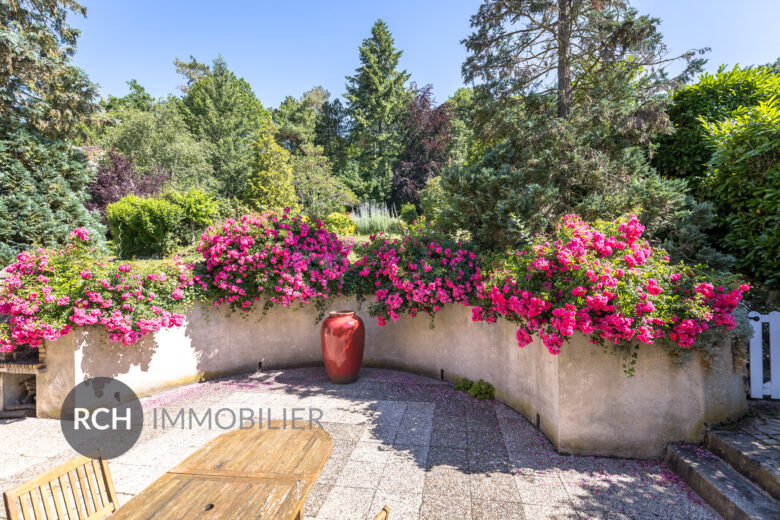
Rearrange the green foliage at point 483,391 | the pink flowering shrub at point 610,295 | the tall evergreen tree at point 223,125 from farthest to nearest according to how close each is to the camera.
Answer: the tall evergreen tree at point 223,125 < the green foliage at point 483,391 < the pink flowering shrub at point 610,295

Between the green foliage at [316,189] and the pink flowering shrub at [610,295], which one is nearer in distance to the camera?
the pink flowering shrub at [610,295]

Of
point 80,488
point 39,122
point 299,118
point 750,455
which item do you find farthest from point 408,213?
point 299,118

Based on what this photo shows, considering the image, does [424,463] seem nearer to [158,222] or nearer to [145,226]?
[158,222]

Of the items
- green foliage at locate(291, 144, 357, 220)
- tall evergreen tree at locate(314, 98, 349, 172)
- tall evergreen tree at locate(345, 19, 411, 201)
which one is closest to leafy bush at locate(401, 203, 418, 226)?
green foliage at locate(291, 144, 357, 220)

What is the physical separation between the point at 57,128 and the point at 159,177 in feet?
24.7

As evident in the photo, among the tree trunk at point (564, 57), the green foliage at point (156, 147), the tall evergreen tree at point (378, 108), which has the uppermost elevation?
the tall evergreen tree at point (378, 108)

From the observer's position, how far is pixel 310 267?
16.5 ft

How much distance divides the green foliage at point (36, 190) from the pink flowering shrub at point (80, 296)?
170 inches

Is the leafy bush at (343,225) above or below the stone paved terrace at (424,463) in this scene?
above

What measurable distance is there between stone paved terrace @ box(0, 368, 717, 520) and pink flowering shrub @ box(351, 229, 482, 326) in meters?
1.14

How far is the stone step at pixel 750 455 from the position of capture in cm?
227

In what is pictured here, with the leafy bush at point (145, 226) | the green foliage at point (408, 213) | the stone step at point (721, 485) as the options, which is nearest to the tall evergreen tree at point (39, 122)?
the leafy bush at point (145, 226)

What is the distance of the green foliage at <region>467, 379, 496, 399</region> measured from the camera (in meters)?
4.28

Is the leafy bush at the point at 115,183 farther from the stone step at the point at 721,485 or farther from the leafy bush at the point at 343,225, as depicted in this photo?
the stone step at the point at 721,485
